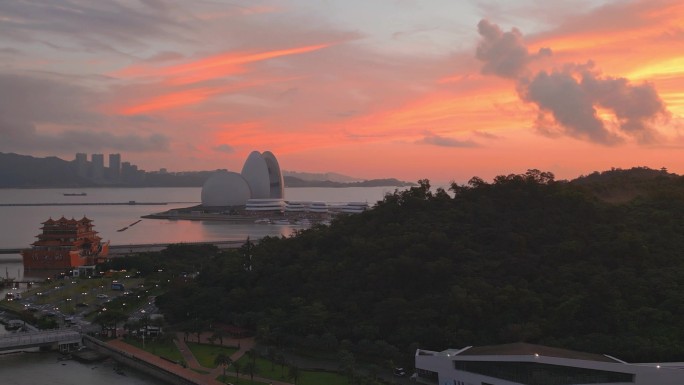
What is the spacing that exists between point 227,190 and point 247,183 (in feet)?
6.87

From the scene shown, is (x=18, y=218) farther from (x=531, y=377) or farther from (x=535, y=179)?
(x=531, y=377)

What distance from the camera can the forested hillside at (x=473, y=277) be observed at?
1491 centimetres

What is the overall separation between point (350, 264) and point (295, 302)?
7.61ft

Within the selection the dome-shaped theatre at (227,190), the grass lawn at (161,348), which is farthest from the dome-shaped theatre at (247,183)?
the grass lawn at (161,348)

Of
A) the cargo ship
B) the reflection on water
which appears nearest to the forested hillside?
the reflection on water

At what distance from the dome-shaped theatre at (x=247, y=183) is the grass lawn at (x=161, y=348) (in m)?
49.3

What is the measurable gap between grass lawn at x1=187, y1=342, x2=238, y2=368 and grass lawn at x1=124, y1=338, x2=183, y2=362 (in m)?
0.40

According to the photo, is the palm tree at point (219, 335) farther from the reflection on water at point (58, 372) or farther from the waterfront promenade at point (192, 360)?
the reflection on water at point (58, 372)

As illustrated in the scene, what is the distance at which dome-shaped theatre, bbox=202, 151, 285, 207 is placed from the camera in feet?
220

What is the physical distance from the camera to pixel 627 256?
17.1 metres

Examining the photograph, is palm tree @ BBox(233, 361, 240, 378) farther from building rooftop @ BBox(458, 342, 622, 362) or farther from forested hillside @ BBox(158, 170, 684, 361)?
building rooftop @ BBox(458, 342, 622, 362)

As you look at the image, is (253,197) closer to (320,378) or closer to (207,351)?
(207,351)

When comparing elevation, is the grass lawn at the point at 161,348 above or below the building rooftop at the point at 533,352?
below

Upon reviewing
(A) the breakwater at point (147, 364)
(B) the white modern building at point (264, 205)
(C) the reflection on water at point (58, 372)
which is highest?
(B) the white modern building at point (264, 205)
